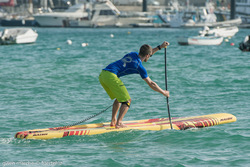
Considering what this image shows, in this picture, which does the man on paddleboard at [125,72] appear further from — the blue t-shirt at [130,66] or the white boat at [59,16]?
the white boat at [59,16]

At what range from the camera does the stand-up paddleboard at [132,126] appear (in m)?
10.0

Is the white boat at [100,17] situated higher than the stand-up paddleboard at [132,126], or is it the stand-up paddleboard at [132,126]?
the stand-up paddleboard at [132,126]

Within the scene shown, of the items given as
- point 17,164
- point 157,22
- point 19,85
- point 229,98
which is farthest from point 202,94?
point 157,22

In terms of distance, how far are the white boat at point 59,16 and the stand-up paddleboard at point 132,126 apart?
97.3 m

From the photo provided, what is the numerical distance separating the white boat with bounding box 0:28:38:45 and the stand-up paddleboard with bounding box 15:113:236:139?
38055 millimetres

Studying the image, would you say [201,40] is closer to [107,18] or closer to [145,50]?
[145,50]

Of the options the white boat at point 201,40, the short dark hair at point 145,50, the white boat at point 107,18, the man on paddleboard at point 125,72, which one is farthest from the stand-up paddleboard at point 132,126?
the white boat at point 107,18

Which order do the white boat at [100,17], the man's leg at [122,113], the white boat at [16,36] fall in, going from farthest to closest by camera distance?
the white boat at [100,17]
the white boat at [16,36]
the man's leg at [122,113]

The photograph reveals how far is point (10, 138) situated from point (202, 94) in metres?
8.54

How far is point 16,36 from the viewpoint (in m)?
47.2

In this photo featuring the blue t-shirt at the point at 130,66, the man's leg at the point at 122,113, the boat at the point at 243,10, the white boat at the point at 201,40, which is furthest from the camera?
the boat at the point at 243,10

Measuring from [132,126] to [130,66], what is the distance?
65.3 inches

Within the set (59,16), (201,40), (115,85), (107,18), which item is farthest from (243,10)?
(115,85)

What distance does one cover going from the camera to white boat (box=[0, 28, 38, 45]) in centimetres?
4734
